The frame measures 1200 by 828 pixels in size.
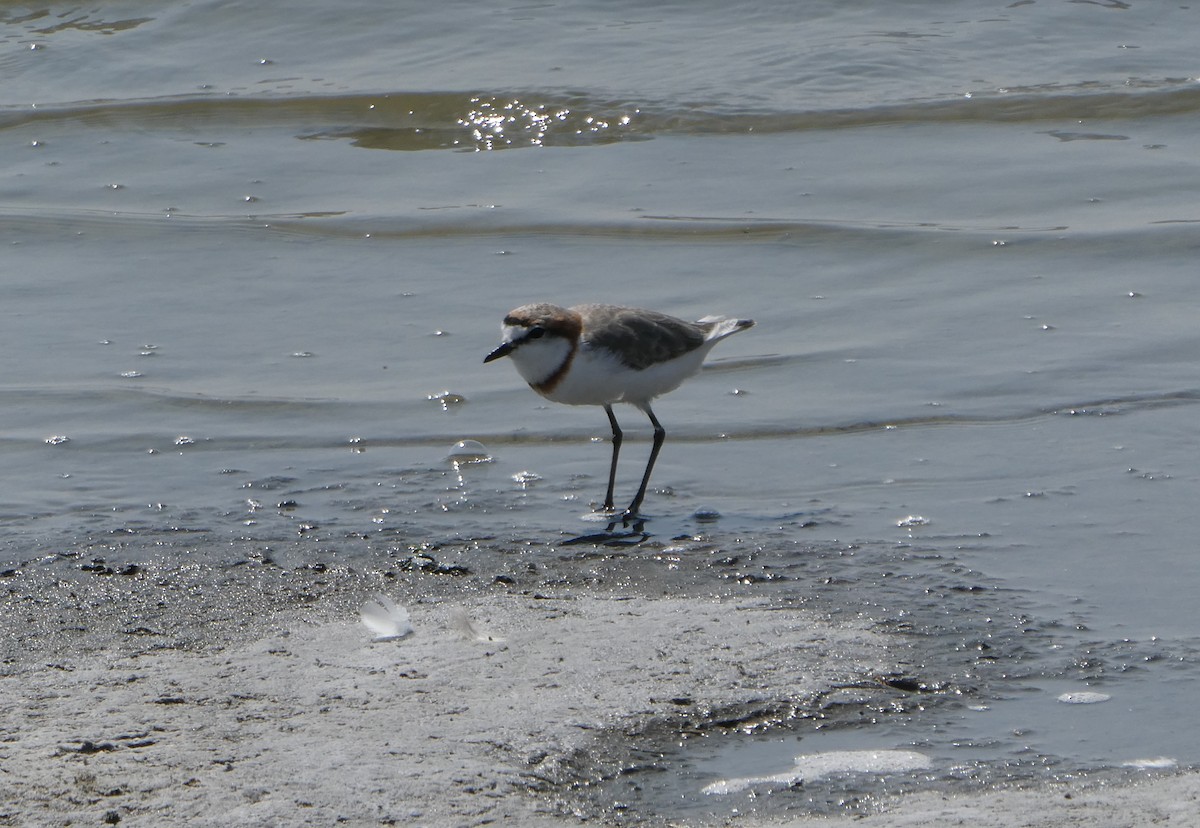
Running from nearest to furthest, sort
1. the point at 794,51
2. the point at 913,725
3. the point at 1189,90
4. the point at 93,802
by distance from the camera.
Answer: the point at 93,802, the point at 913,725, the point at 1189,90, the point at 794,51

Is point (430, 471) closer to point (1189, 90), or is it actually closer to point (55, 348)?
point (55, 348)

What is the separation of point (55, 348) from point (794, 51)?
7322 millimetres

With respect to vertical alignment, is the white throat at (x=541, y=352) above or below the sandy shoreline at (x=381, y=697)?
above

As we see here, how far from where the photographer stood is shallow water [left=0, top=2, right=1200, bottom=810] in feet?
16.4

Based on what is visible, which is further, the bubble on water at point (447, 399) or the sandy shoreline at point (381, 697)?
the bubble on water at point (447, 399)

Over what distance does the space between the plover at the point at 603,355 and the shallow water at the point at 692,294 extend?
0.33 m

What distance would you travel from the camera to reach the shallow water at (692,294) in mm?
4996

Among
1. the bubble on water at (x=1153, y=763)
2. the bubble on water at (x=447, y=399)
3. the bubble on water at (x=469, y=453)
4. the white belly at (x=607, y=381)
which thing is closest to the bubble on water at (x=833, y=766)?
the bubble on water at (x=1153, y=763)

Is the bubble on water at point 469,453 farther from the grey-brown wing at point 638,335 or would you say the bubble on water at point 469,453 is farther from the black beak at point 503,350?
the grey-brown wing at point 638,335

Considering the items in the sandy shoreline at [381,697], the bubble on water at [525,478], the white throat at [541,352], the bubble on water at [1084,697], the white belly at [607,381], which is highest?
the white throat at [541,352]

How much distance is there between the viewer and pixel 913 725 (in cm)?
378

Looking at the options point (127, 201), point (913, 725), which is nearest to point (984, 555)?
point (913, 725)

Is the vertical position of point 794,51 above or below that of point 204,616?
above

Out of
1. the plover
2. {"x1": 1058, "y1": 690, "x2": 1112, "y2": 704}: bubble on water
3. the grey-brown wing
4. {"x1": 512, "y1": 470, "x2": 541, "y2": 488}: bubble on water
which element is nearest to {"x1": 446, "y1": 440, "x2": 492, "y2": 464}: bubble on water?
{"x1": 512, "y1": 470, "x2": 541, "y2": 488}: bubble on water
